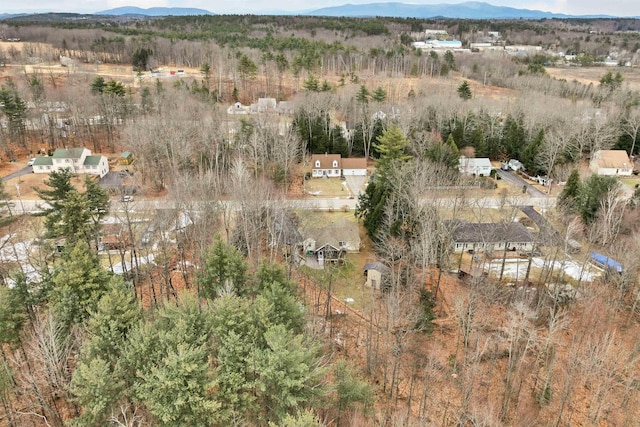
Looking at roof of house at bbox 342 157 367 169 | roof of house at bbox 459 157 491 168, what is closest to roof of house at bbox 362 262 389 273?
roof of house at bbox 342 157 367 169

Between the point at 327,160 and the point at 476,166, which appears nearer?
the point at 476,166

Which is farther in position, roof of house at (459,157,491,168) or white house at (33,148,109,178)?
roof of house at (459,157,491,168)

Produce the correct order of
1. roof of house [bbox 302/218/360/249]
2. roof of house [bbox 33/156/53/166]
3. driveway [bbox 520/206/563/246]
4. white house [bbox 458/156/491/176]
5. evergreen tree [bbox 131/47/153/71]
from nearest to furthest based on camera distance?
driveway [bbox 520/206/563/246]
roof of house [bbox 302/218/360/249]
white house [bbox 458/156/491/176]
roof of house [bbox 33/156/53/166]
evergreen tree [bbox 131/47/153/71]

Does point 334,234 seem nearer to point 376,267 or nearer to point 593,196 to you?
point 376,267

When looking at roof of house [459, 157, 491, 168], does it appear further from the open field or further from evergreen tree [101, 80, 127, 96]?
the open field

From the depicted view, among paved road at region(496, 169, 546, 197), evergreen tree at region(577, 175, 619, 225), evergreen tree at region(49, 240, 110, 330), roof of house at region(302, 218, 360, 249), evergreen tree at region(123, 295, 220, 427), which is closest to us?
evergreen tree at region(123, 295, 220, 427)

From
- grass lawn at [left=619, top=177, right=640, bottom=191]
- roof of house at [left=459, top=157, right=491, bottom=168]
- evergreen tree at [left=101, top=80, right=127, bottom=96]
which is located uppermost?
evergreen tree at [left=101, top=80, right=127, bottom=96]

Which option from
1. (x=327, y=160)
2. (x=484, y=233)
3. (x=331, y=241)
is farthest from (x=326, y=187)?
(x=484, y=233)
